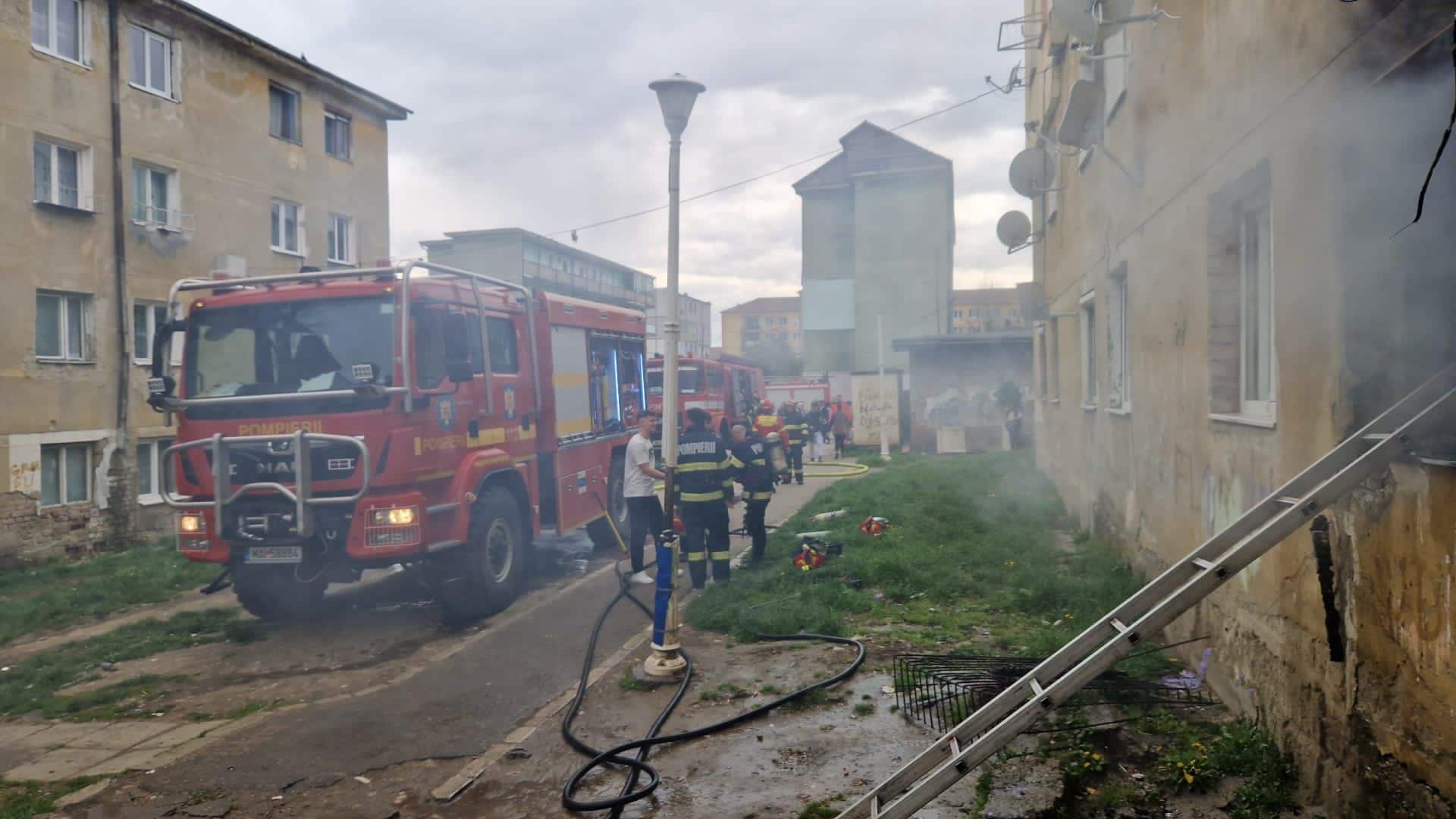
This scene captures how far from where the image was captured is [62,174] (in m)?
14.4

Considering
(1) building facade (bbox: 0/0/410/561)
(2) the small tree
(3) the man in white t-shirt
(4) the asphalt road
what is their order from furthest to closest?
(2) the small tree < (1) building facade (bbox: 0/0/410/561) < (3) the man in white t-shirt < (4) the asphalt road

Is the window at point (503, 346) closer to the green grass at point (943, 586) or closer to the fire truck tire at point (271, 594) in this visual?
the fire truck tire at point (271, 594)

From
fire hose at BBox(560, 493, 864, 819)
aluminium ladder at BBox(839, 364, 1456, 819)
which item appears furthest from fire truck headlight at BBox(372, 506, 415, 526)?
aluminium ladder at BBox(839, 364, 1456, 819)

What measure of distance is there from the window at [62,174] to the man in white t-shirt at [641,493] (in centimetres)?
1028

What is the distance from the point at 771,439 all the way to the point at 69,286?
1037 cm

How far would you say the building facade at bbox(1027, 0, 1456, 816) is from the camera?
125 inches

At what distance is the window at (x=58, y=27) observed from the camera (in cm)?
1391

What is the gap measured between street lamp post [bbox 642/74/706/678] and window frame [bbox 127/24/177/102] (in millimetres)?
12744

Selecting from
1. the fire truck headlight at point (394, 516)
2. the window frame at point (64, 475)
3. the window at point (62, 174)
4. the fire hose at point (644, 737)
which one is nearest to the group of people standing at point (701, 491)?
the fire hose at point (644, 737)

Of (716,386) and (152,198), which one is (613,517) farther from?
(716,386)

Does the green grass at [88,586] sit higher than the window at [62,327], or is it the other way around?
the window at [62,327]

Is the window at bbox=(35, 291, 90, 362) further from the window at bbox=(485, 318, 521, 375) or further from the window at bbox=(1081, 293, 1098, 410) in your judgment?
the window at bbox=(1081, 293, 1098, 410)

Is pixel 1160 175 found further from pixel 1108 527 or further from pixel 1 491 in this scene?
pixel 1 491

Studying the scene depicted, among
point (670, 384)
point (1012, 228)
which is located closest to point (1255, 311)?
point (670, 384)
